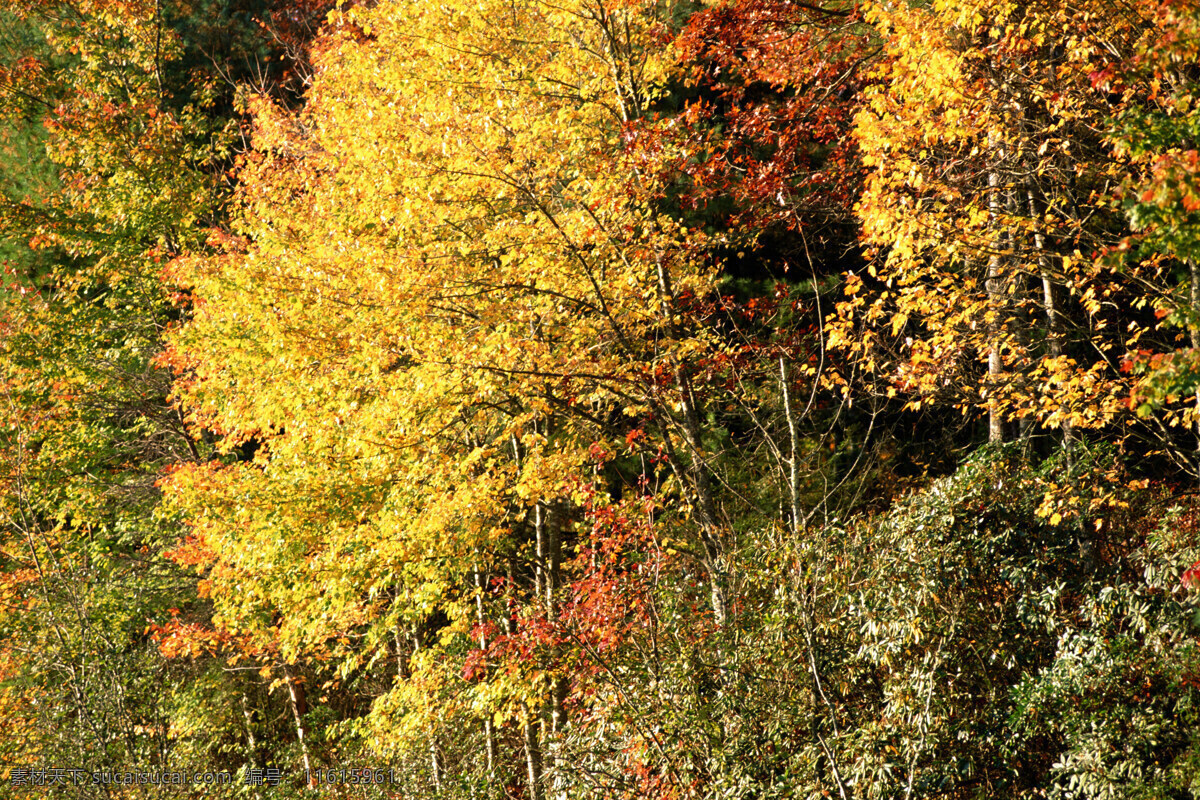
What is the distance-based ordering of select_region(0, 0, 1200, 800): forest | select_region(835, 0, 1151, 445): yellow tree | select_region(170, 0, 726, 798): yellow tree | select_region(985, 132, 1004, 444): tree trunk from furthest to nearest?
select_region(170, 0, 726, 798): yellow tree
select_region(985, 132, 1004, 444): tree trunk
select_region(835, 0, 1151, 445): yellow tree
select_region(0, 0, 1200, 800): forest

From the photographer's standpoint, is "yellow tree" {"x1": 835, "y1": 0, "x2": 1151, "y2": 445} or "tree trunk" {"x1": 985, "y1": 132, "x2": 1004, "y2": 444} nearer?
"yellow tree" {"x1": 835, "y1": 0, "x2": 1151, "y2": 445}

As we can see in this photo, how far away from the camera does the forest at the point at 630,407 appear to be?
5582 millimetres

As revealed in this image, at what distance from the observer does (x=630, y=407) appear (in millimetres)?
8828

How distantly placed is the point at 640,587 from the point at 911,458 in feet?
17.0

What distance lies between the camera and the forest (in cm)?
558

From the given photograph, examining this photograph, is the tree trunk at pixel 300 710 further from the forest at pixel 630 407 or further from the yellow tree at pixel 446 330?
the yellow tree at pixel 446 330

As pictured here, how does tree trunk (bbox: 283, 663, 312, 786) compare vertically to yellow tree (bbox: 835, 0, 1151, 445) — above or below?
below

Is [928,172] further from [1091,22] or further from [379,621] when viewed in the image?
[379,621]

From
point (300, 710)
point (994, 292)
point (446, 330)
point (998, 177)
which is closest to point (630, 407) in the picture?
point (446, 330)

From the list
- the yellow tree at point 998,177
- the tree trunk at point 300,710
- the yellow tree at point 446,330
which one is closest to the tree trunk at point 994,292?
the yellow tree at point 998,177

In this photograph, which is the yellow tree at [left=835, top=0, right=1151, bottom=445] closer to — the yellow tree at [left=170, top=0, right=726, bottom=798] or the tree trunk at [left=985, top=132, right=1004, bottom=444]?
the tree trunk at [left=985, top=132, right=1004, bottom=444]

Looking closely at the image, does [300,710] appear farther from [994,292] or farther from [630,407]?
[994,292]

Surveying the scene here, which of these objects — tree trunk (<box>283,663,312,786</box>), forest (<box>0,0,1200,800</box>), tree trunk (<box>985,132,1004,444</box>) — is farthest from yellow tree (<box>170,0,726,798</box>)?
tree trunk (<box>283,663,312,786</box>)

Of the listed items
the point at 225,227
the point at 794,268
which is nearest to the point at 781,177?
the point at 794,268
